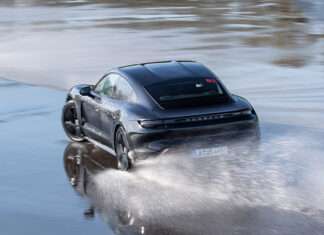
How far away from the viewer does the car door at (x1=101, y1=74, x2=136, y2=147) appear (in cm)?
977

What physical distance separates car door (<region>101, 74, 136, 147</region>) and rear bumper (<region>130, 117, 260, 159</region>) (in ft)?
2.21

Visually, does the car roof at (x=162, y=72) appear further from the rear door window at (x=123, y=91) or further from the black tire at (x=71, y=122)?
the black tire at (x=71, y=122)

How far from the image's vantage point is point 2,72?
2073 cm

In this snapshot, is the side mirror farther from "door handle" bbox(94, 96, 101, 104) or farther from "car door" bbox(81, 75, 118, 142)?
"door handle" bbox(94, 96, 101, 104)

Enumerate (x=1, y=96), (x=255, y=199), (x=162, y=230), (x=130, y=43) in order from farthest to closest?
(x=130, y=43) → (x=1, y=96) → (x=255, y=199) → (x=162, y=230)

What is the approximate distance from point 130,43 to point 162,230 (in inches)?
755

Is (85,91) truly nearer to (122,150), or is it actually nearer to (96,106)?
Result: (96,106)

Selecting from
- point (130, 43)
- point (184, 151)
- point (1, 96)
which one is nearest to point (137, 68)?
point (184, 151)

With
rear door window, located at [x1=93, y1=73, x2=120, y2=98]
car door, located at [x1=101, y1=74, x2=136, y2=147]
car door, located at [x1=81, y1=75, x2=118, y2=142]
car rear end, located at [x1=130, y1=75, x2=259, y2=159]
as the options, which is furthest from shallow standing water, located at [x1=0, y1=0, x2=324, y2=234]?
rear door window, located at [x1=93, y1=73, x2=120, y2=98]

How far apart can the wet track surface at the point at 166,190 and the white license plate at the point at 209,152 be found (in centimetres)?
7

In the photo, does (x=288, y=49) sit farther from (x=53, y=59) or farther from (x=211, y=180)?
(x=211, y=180)

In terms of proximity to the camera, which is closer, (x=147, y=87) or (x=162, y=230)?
(x=162, y=230)

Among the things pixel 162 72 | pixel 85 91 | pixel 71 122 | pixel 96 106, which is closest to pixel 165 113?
pixel 162 72

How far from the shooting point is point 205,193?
8383 mm
